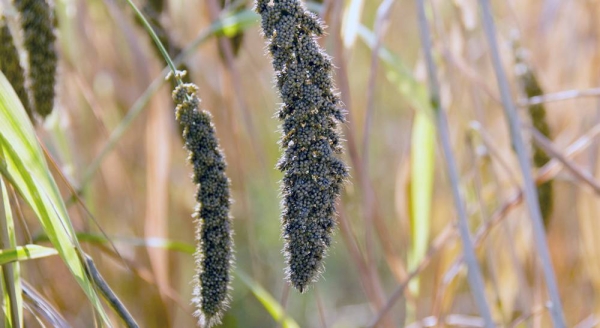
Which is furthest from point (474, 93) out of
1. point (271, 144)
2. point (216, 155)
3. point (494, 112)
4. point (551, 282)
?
point (271, 144)

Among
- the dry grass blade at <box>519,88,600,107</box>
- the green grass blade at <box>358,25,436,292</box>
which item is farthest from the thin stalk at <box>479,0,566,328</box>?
the green grass blade at <box>358,25,436,292</box>

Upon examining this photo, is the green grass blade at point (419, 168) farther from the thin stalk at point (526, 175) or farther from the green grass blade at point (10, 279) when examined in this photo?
the green grass blade at point (10, 279)

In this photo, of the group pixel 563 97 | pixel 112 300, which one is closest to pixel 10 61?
pixel 112 300

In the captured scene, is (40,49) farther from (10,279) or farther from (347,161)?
(347,161)

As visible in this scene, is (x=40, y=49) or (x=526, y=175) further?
(x=526, y=175)

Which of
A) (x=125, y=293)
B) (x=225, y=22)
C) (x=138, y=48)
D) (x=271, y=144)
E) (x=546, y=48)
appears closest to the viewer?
(x=225, y=22)

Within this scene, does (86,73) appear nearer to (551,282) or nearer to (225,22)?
(225,22)
